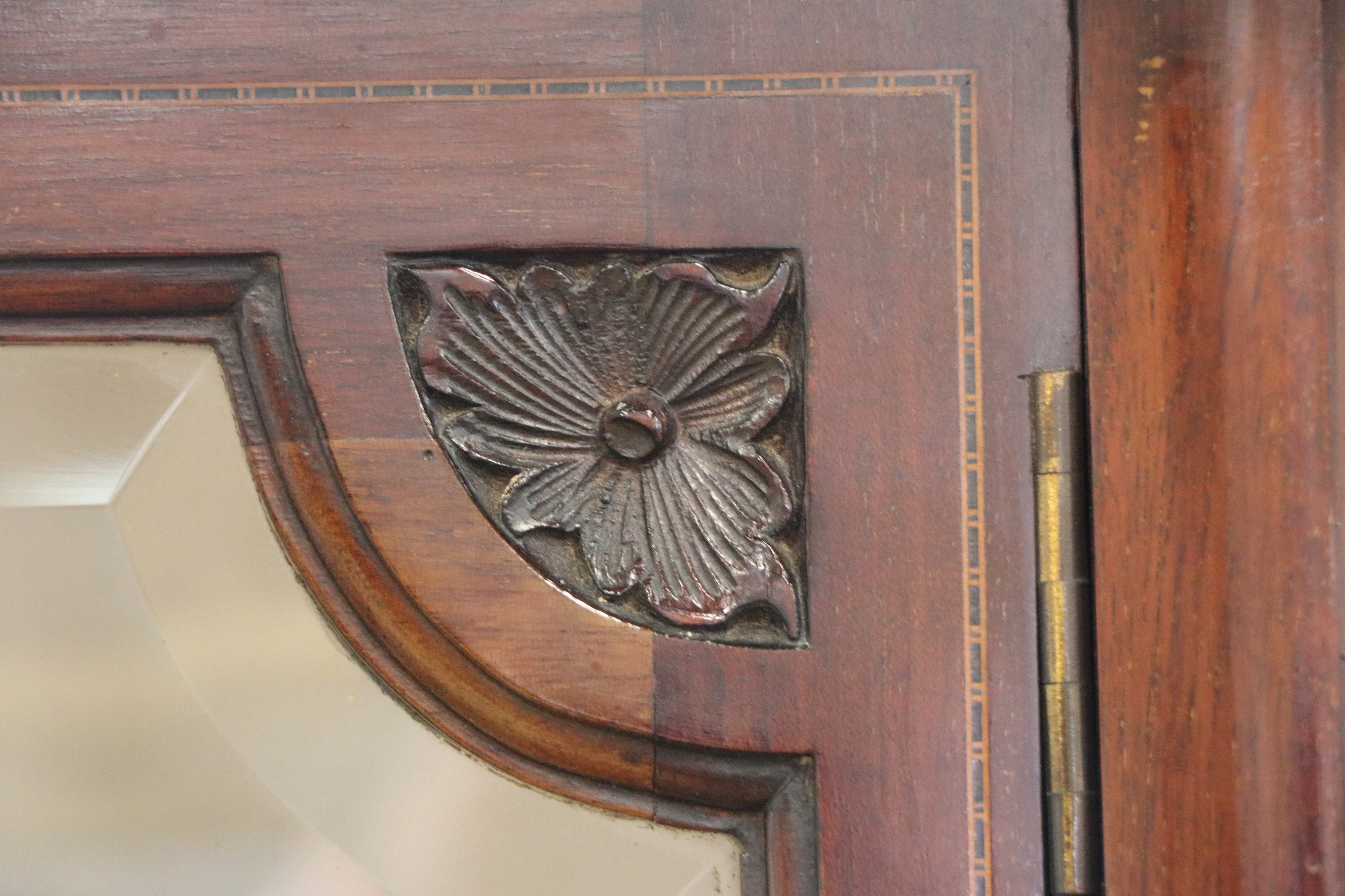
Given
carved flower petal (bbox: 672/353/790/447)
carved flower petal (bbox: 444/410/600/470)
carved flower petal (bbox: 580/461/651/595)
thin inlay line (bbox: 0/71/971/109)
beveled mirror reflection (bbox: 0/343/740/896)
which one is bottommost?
beveled mirror reflection (bbox: 0/343/740/896)

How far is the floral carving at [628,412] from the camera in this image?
0.52 m

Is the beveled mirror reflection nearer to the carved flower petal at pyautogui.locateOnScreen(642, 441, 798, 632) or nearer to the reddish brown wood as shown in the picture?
the carved flower petal at pyautogui.locateOnScreen(642, 441, 798, 632)

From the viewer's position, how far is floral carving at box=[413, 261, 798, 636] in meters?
0.52

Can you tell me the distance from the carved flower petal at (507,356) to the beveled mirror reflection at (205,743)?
130mm

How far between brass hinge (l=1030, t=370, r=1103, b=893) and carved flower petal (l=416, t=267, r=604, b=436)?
0.24 meters

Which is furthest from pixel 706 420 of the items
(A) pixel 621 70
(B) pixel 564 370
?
(A) pixel 621 70

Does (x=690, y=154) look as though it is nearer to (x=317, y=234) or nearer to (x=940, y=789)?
(x=317, y=234)

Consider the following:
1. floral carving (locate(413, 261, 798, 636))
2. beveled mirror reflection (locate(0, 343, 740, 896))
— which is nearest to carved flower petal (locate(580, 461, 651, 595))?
floral carving (locate(413, 261, 798, 636))

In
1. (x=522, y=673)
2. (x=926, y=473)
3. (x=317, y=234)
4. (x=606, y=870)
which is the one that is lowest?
(x=606, y=870)

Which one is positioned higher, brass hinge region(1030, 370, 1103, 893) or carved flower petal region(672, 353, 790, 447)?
carved flower petal region(672, 353, 790, 447)

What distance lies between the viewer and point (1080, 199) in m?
0.51

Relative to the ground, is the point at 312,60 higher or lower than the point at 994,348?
higher

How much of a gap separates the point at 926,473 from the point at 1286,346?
18cm

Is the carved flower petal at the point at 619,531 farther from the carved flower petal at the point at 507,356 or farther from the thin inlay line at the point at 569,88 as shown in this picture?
the thin inlay line at the point at 569,88
